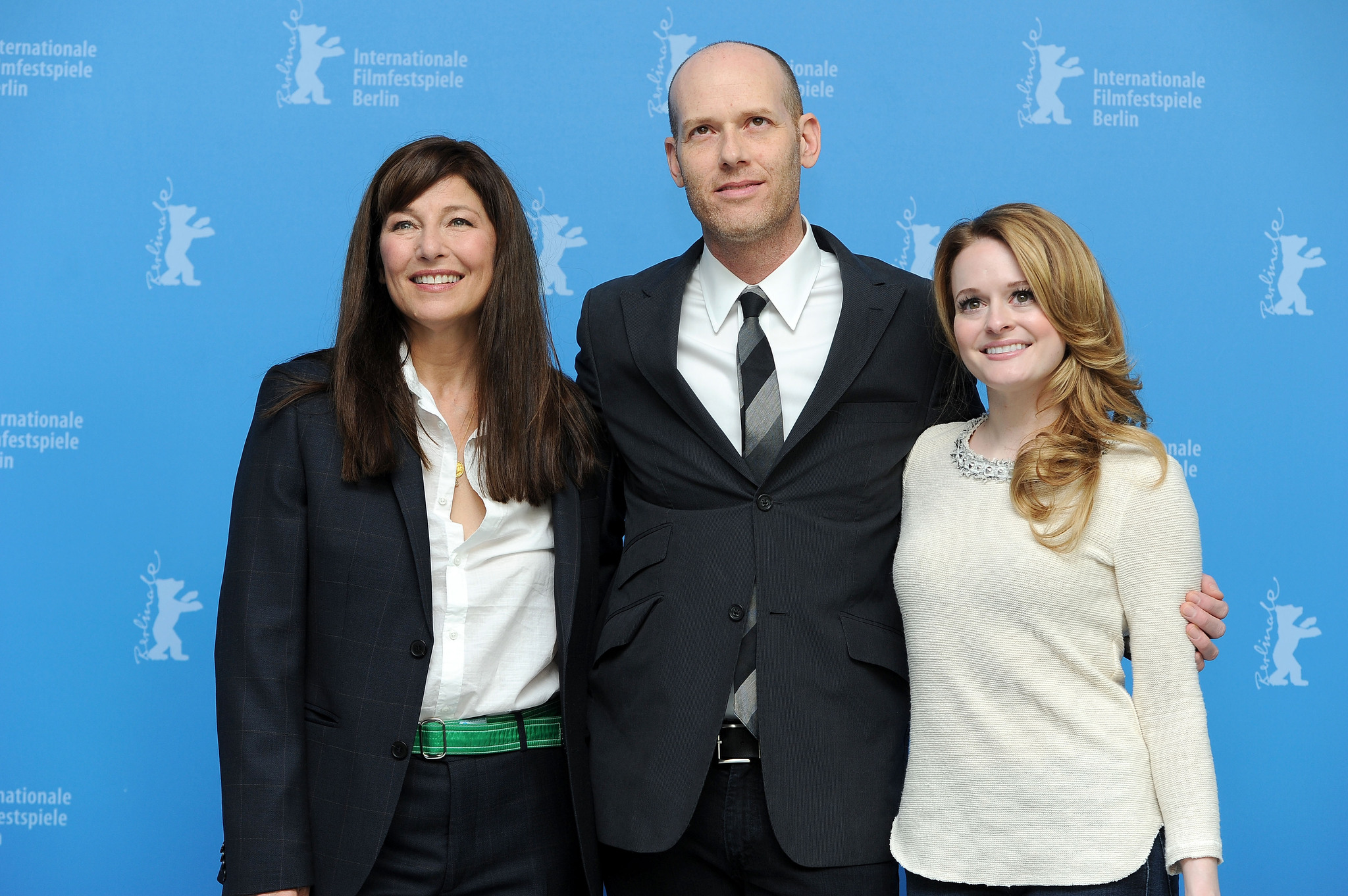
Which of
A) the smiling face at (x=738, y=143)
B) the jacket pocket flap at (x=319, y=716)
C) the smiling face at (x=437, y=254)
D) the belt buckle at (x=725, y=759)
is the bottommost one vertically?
the belt buckle at (x=725, y=759)

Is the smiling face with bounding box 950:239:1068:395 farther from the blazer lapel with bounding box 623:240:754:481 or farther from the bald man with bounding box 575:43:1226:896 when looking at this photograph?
the blazer lapel with bounding box 623:240:754:481

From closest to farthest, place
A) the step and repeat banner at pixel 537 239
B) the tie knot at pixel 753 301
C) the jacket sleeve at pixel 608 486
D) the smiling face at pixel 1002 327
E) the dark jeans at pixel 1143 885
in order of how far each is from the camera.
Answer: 1. the dark jeans at pixel 1143 885
2. the smiling face at pixel 1002 327
3. the tie knot at pixel 753 301
4. the jacket sleeve at pixel 608 486
5. the step and repeat banner at pixel 537 239

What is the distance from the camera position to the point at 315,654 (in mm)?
1712

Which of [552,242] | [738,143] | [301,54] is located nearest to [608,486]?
[738,143]

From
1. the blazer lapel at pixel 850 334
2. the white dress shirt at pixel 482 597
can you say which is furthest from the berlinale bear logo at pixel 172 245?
the blazer lapel at pixel 850 334

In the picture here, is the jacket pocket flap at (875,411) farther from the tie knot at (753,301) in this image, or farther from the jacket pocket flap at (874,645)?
the jacket pocket flap at (874,645)

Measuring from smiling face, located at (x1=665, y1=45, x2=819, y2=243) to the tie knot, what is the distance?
86 millimetres

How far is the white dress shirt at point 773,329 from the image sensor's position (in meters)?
1.81

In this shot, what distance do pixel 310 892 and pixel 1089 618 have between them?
3.98ft

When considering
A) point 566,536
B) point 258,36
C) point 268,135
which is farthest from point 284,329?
point 566,536

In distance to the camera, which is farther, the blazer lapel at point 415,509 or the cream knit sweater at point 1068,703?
the blazer lapel at point 415,509

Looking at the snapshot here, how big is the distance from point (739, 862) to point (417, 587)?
65 cm

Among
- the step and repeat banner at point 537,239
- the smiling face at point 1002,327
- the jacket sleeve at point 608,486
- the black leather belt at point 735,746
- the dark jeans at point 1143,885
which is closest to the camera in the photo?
the dark jeans at point 1143,885

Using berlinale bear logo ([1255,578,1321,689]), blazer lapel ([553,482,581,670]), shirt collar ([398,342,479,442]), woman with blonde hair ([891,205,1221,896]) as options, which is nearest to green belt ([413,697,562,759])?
blazer lapel ([553,482,581,670])
